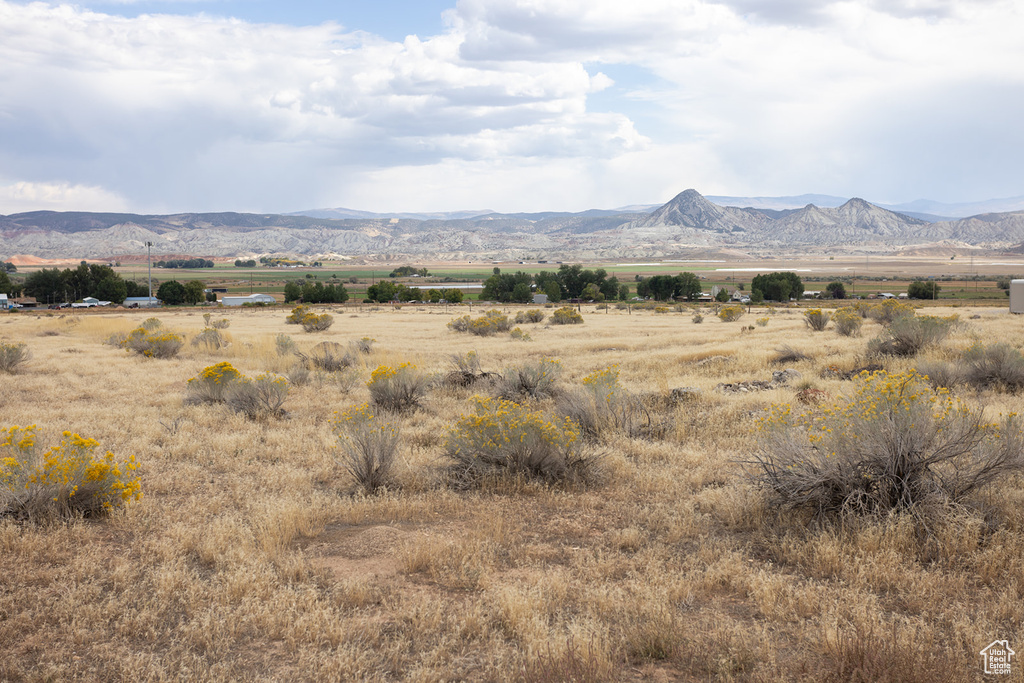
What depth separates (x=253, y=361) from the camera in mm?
21516

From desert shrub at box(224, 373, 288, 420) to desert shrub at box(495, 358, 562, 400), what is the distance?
4.52 metres

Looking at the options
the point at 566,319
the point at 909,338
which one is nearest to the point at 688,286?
the point at 566,319

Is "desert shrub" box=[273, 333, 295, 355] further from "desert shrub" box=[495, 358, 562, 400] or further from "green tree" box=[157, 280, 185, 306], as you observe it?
"green tree" box=[157, 280, 185, 306]

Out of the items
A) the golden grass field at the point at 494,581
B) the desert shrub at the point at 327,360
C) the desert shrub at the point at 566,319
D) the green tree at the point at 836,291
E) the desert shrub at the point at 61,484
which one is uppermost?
the desert shrub at the point at 61,484

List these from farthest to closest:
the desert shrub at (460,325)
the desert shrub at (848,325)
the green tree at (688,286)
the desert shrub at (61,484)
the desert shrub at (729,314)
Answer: the green tree at (688,286)
the desert shrub at (729,314)
the desert shrub at (460,325)
the desert shrub at (848,325)
the desert shrub at (61,484)

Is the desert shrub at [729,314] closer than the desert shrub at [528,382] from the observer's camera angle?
No

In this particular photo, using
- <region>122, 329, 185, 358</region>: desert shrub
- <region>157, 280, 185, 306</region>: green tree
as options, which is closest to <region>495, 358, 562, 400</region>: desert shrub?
<region>122, 329, 185, 358</region>: desert shrub

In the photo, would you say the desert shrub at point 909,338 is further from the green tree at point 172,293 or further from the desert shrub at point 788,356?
the green tree at point 172,293

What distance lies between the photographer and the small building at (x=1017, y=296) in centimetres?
3488

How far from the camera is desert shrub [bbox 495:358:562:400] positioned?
14.0 metres

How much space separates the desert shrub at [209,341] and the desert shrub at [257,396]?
12.8 m

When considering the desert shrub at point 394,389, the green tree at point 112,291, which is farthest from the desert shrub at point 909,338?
the green tree at point 112,291

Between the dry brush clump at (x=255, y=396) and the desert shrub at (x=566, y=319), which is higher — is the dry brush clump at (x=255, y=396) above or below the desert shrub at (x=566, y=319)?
above

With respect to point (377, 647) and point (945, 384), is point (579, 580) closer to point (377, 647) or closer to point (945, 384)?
point (377, 647)
